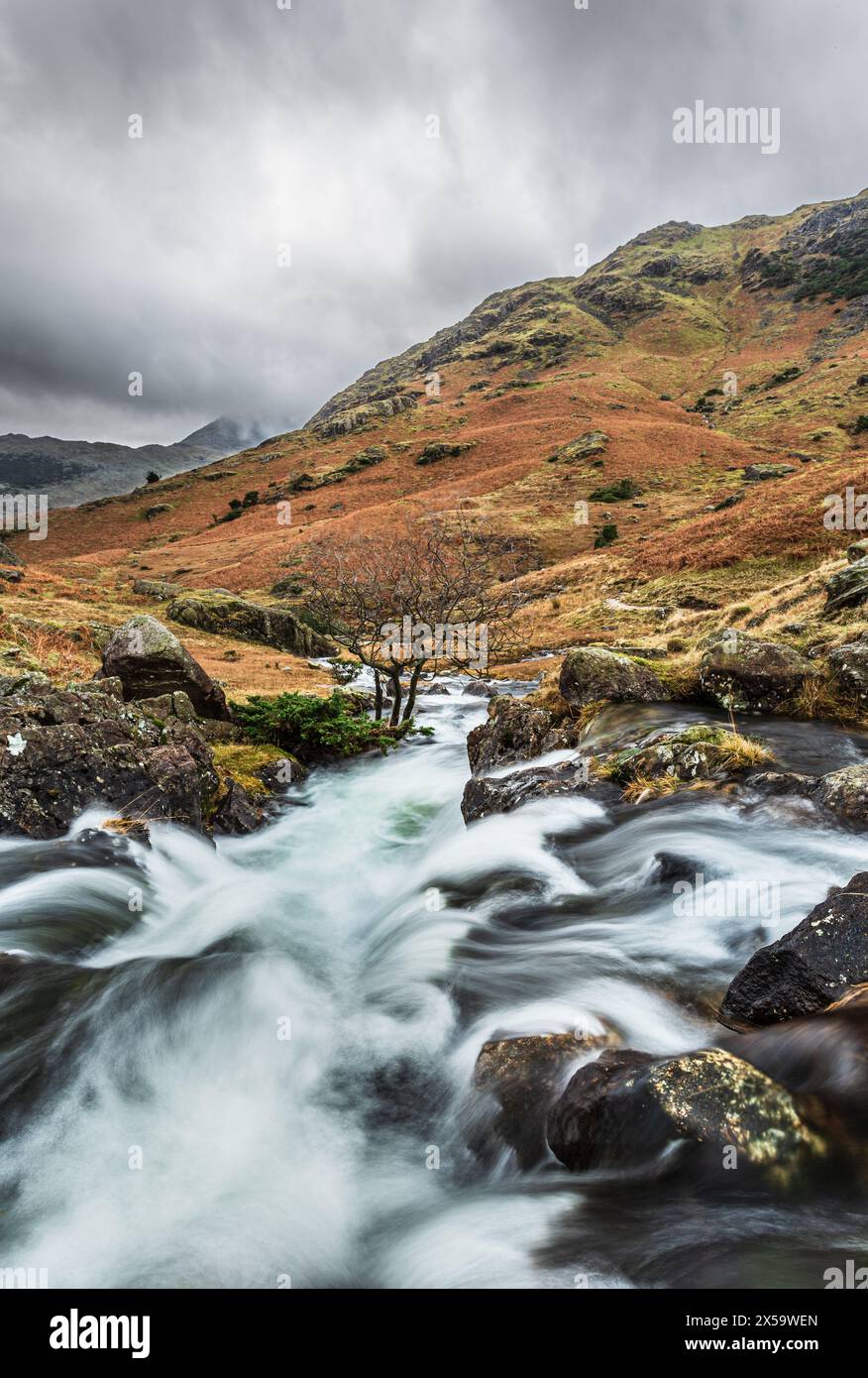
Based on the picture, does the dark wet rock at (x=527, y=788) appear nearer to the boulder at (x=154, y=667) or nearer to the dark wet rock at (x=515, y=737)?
the dark wet rock at (x=515, y=737)

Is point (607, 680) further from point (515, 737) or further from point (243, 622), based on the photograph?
point (243, 622)

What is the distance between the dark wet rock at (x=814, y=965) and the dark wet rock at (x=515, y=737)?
6444 mm

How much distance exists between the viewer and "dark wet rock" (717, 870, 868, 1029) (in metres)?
3.82

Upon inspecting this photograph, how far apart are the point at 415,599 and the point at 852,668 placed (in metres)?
10.5

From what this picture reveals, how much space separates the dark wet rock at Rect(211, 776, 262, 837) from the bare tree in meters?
5.48

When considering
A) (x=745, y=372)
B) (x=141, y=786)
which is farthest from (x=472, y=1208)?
(x=745, y=372)

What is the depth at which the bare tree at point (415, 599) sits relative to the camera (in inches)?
662

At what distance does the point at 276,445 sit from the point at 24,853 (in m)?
134

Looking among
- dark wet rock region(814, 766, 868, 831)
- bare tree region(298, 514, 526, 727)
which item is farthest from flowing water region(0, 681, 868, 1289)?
bare tree region(298, 514, 526, 727)

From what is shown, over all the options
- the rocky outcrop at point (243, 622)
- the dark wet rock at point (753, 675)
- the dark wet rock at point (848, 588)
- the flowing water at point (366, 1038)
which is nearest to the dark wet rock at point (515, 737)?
the flowing water at point (366, 1038)

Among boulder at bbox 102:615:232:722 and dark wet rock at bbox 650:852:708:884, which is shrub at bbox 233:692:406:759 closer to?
boulder at bbox 102:615:232:722
